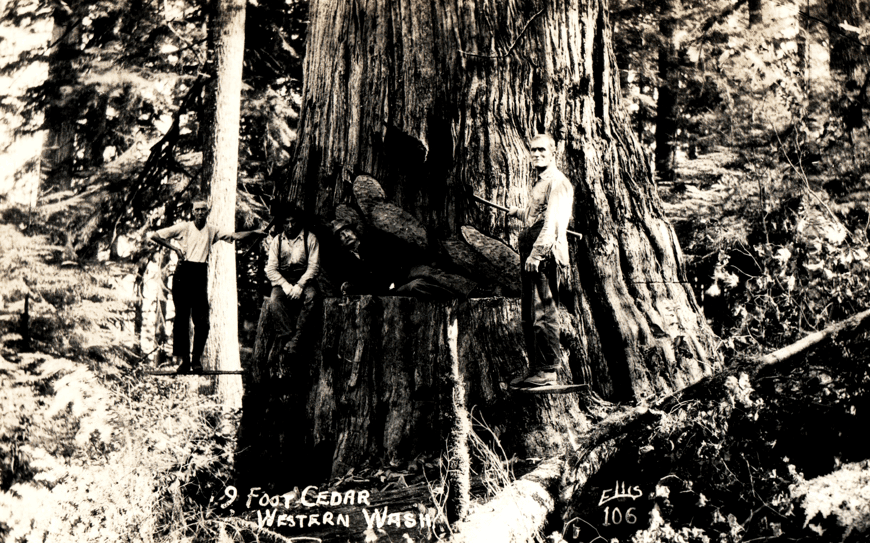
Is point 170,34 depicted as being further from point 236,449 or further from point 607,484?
point 607,484

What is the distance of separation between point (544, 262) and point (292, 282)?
61.6 inches

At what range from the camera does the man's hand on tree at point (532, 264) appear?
4.02 meters

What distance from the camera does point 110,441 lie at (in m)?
4.87

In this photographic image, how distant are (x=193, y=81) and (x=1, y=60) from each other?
1701 mm

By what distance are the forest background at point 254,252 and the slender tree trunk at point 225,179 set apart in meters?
0.15

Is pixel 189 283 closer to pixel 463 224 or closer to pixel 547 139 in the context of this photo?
pixel 463 224

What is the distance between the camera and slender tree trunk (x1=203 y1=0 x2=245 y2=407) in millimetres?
5457

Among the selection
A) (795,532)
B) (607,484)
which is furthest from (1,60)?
(795,532)

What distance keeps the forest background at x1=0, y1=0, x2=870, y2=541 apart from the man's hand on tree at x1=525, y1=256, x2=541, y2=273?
3.83 ft

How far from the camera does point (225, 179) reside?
629cm

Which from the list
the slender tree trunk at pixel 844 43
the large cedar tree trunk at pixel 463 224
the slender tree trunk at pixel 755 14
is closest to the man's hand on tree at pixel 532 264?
the large cedar tree trunk at pixel 463 224

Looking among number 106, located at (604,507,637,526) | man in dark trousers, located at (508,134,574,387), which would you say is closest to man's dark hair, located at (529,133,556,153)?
man in dark trousers, located at (508,134,574,387)
